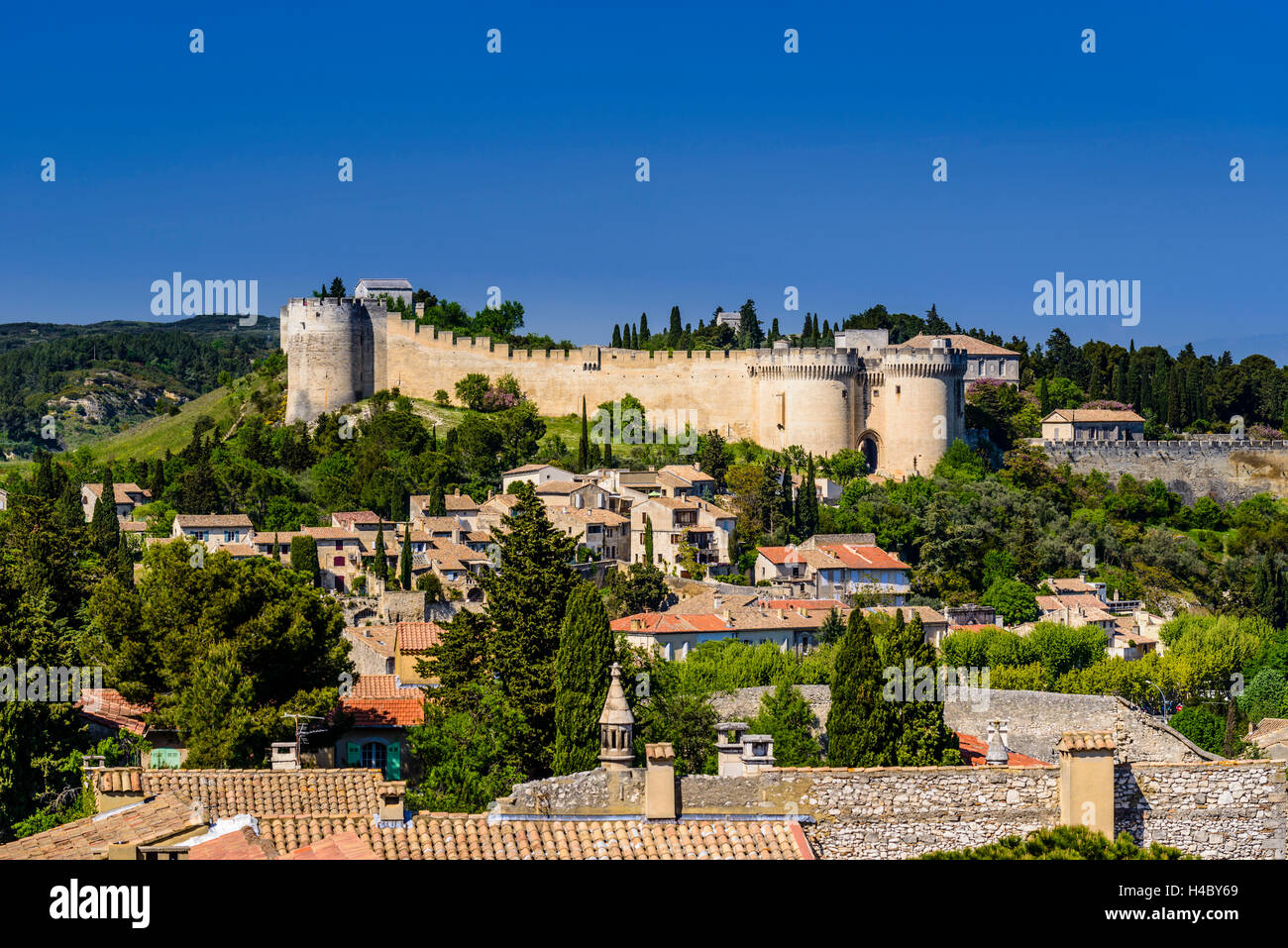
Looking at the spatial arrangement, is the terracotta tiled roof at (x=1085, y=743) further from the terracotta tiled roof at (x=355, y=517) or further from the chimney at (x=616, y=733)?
the terracotta tiled roof at (x=355, y=517)

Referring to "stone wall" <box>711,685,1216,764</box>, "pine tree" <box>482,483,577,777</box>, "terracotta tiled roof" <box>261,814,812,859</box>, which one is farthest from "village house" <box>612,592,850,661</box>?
"terracotta tiled roof" <box>261,814,812,859</box>

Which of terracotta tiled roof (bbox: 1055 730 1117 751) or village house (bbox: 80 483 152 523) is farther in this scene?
village house (bbox: 80 483 152 523)

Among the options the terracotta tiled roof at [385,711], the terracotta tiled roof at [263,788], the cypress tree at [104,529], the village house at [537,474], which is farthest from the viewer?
the village house at [537,474]

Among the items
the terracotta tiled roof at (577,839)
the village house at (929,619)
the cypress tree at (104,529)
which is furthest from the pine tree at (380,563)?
the terracotta tiled roof at (577,839)

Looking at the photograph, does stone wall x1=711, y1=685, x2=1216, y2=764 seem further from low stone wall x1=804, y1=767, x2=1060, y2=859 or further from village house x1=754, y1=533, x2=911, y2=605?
village house x1=754, y1=533, x2=911, y2=605

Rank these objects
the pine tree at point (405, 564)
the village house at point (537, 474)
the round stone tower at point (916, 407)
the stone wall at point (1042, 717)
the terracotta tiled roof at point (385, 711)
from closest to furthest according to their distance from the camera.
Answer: the stone wall at point (1042, 717), the terracotta tiled roof at point (385, 711), the pine tree at point (405, 564), the village house at point (537, 474), the round stone tower at point (916, 407)

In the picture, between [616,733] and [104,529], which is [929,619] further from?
[616,733]

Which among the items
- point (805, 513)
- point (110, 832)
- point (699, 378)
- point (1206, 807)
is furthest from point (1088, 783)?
point (699, 378)
